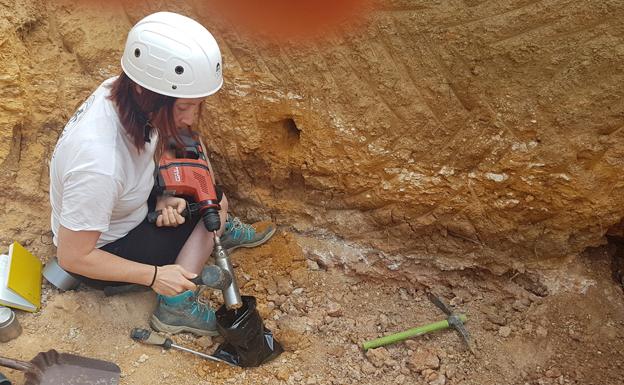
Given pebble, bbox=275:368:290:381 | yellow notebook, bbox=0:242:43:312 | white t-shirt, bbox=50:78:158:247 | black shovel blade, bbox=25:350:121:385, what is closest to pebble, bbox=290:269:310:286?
pebble, bbox=275:368:290:381

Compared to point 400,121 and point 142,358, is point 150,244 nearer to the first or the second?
point 142,358

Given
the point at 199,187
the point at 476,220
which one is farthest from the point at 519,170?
the point at 199,187

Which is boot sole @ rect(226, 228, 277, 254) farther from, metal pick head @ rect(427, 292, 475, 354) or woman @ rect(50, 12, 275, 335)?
metal pick head @ rect(427, 292, 475, 354)

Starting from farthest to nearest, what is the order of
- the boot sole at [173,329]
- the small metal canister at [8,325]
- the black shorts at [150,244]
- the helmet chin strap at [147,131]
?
the boot sole at [173,329] → the black shorts at [150,244] → the small metal canister at [8,325] → the helmet chin strap at [147,131]

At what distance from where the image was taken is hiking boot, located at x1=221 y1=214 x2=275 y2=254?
2912 millimetres

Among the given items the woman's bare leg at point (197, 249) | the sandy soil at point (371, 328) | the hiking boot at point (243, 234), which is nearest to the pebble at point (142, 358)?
the sandy soil at point (371, 328)

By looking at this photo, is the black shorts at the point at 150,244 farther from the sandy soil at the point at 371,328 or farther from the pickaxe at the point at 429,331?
the pickaxe at the point at 429,331

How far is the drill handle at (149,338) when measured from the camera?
8.13 ft

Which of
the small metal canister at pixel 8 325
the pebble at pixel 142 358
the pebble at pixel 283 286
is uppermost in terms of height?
the small metal canister at pixel 8 325

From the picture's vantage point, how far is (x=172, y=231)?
8.48ft

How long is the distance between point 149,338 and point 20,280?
633 mm

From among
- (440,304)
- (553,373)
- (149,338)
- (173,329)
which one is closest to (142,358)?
(149,338)

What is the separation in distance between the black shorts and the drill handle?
0.25 metres

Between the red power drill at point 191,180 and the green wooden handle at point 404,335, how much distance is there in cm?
91
